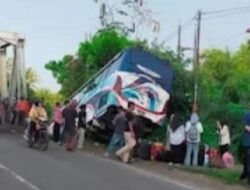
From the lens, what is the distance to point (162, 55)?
35.1 meters

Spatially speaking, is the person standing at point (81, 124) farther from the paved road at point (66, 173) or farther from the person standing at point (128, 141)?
the person standing at point (128, 141)

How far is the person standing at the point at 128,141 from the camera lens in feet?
83.6

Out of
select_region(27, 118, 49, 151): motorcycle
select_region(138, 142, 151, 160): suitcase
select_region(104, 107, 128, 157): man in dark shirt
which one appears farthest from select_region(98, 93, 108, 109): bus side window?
select_region(138, 142, 151, 160): suitcase

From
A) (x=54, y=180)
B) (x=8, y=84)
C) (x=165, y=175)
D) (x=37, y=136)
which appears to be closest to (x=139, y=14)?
(x=8, y=84)

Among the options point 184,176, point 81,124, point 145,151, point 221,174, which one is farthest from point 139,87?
point 221,174

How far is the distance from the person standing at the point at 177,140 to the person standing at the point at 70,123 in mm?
4276

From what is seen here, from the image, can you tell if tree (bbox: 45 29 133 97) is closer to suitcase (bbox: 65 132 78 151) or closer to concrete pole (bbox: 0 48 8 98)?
concrete pole (bbox: 0 48 8 98)

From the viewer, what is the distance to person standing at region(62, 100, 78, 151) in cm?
2900

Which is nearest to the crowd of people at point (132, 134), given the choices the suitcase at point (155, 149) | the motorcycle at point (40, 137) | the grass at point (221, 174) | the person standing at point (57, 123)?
the motorcycle at point (40, 137)

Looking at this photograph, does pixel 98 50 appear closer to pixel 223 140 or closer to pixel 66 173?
pixel 223 140

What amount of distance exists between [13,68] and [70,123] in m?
15.1

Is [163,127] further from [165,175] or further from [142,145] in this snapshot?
[165,175]

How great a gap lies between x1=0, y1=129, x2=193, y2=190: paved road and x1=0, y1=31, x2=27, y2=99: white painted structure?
1585 cm

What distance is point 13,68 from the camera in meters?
43.9
